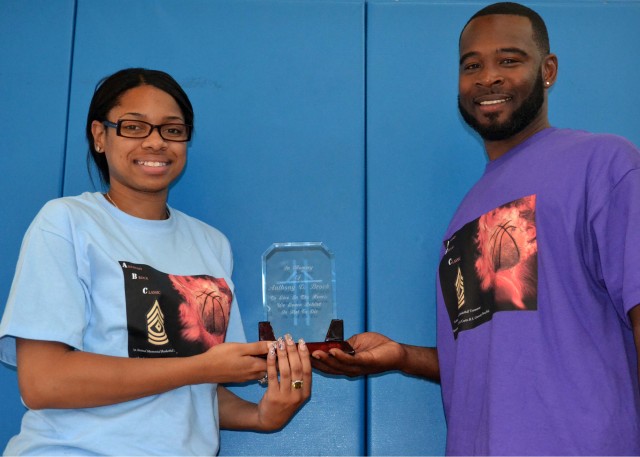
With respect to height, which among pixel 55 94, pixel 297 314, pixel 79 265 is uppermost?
pixel 55 94

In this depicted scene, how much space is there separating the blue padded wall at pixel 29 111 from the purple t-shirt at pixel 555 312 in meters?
1.08

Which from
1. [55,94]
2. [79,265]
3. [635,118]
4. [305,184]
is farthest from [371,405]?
[55,94]

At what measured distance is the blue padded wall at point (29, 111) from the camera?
71.8 inches

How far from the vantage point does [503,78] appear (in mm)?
1596

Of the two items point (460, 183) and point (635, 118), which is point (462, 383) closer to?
point (460, 183)

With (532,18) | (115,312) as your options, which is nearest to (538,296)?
(532,18)

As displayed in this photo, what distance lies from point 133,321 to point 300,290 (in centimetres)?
44

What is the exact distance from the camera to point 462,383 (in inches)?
56.1

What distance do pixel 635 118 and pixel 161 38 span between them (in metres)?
1.25

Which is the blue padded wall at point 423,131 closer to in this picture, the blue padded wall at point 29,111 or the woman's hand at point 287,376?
the woman's hand at point 287,376

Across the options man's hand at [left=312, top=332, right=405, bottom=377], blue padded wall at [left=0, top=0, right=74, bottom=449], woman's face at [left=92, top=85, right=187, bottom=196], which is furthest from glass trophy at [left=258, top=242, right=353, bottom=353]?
blue padded wall at [left=0, top=0, right=74, bottom=449]

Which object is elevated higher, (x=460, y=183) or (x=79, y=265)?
(x=460, y=183)

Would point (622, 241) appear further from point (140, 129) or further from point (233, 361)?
point (140, 129)

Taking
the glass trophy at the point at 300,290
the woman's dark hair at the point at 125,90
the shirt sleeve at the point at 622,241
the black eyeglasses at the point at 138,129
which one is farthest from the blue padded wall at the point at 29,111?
the shirt sleeve at the point at 622,241
